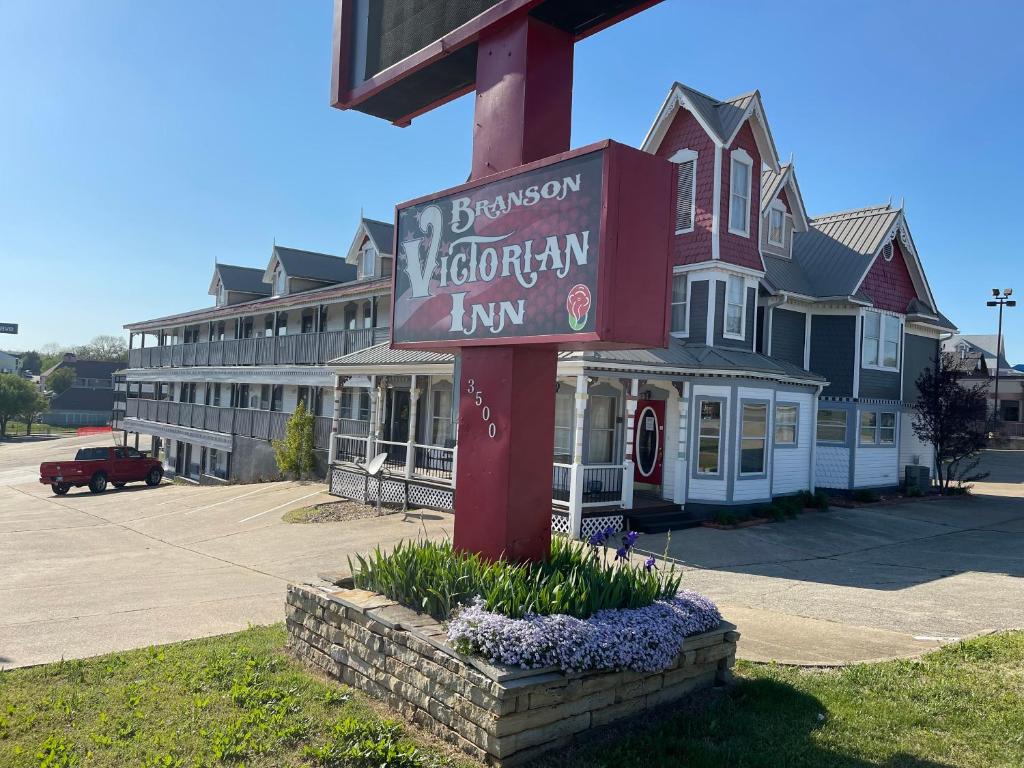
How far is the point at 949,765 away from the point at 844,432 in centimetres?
1972

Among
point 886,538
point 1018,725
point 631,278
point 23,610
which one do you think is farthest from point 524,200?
point 886,538

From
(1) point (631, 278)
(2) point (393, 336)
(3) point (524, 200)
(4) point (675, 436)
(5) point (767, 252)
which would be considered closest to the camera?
(1) point (631, 278)

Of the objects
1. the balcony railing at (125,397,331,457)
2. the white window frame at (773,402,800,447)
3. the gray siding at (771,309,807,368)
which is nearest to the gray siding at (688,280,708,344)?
the white window frame at (773,402,800,447)

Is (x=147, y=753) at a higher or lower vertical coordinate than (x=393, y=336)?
lower

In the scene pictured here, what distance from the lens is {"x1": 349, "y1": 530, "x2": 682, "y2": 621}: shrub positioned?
575 cm

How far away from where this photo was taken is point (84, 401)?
9881 cm

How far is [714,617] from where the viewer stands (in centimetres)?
648

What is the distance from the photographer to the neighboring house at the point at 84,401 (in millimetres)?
96688

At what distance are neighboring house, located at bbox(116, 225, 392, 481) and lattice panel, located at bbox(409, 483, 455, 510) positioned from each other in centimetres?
642

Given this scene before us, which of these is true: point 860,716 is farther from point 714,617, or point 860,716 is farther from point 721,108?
point 721,108

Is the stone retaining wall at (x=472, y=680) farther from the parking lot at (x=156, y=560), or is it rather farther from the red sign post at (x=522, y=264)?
the parking lot at (x=156, y=560)

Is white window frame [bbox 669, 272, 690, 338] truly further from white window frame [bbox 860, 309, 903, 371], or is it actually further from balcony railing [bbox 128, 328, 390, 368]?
balcony railing [bbox 128, 328, 390, 368]

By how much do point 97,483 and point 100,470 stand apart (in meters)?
0.51

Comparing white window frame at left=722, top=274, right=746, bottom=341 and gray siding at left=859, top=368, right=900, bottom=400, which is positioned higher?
white window frame at left=722, top=274, right=746, bottom=341
